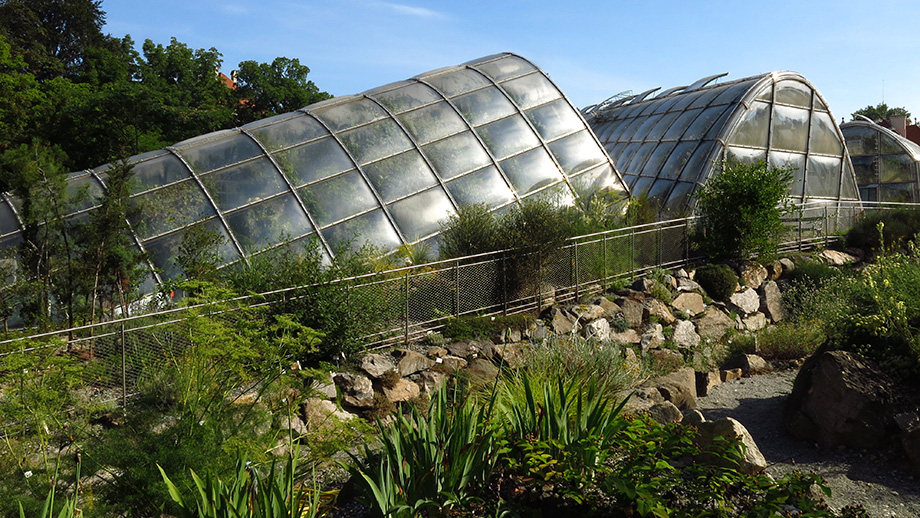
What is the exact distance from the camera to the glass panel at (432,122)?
1566cm

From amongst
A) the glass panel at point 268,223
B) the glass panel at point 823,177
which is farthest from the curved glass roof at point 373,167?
the glass panel at point 823,177

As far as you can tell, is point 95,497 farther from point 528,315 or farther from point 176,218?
point 176,218

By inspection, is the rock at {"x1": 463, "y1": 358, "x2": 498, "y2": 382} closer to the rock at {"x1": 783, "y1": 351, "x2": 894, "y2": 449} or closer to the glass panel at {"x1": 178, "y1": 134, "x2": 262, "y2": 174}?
the rock at {"x1": 783, "y1": 351, "x2": 894, "y2": 449}

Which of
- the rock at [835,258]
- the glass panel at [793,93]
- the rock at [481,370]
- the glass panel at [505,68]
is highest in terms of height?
the glass panel at [505,68]

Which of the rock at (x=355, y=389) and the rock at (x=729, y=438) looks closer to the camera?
the rock at (x=729, y=438)

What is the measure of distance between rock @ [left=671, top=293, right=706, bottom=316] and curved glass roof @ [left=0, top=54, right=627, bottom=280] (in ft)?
14.4

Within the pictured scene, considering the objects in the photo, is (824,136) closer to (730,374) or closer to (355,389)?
(730,374)

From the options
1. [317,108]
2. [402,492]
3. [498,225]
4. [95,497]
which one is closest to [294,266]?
[498,225]

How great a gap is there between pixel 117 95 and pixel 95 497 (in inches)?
808

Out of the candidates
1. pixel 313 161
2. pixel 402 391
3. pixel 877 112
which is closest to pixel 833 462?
pixel 402 391

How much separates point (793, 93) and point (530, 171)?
9661 millimetres

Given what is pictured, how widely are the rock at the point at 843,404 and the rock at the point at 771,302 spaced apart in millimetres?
6445

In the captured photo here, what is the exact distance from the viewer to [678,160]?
1956 cm

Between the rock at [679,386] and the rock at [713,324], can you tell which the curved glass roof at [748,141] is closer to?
the rock at [713,324]
